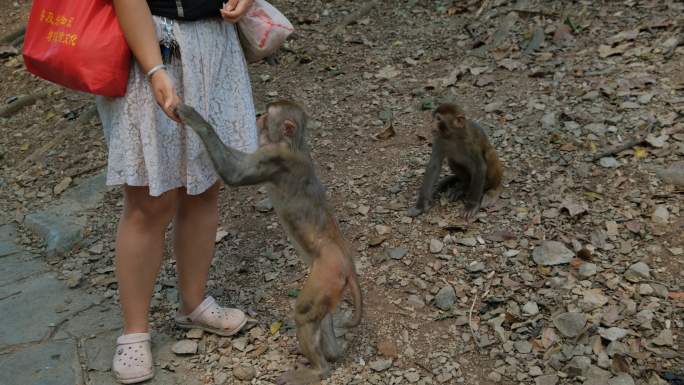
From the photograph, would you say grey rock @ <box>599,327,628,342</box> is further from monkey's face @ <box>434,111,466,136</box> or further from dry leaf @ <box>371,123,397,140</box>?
dry leaf @ <box>371,123,397,140</box>

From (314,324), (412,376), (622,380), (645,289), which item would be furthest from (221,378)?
(645,289)

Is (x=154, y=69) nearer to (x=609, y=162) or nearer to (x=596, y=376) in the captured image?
(x=596, y=376)

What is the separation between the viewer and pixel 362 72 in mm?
7312

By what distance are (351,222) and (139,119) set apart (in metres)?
2.31

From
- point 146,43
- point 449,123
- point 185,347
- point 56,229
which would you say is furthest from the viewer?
point 56,229

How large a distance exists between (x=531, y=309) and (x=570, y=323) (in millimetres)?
253

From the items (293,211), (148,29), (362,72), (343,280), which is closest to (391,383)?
(343,280)

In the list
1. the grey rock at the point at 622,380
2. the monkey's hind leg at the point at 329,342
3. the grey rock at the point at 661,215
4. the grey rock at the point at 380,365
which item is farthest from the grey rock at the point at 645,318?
the monkey's hind leg at the point at 329,342

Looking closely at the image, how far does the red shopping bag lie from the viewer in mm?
2900

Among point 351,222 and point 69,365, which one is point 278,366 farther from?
point 351,222

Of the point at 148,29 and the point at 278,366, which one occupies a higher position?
the point at 148,29

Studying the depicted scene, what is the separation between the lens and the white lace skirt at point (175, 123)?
3.09 meters

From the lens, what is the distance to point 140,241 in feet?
11.1

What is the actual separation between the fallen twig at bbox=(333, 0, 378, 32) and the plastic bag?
16.4ft
